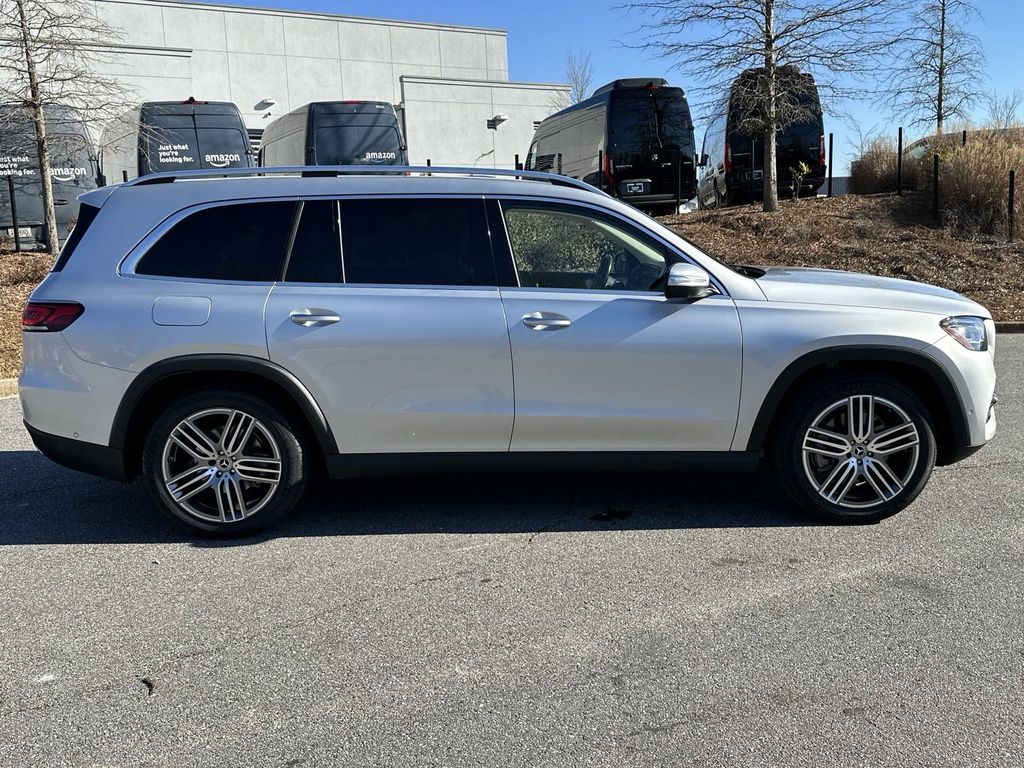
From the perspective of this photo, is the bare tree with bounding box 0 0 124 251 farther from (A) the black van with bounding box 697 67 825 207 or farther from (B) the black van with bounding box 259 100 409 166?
(A) the black van with bounding box 697 67 825 207

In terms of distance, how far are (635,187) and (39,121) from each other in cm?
1026

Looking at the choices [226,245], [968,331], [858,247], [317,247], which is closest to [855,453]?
[968,331]

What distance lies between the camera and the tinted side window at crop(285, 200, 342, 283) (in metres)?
4.61

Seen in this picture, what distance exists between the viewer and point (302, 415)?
4699mm

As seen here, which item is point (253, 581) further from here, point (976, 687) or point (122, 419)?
point (976, 687)

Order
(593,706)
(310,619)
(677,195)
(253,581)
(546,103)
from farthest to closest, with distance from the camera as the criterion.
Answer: (546,103) → (677,195) → (253,581) → (310,619) → (593,706)

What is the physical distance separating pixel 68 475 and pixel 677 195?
13.6 m

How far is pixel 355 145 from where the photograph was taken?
17.5m

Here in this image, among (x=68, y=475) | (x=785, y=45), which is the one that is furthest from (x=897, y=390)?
(x=785, y=45)

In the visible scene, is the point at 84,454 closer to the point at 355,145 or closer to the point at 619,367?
the point at 619,367

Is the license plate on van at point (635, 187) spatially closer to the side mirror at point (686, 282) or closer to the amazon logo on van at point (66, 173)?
the amazon logo on van at point (66, 173)

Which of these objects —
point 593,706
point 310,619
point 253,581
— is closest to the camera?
point 593,706

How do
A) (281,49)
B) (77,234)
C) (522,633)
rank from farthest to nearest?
(281,49) < (77,234) < (522,633)

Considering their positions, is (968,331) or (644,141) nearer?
(968,331)
